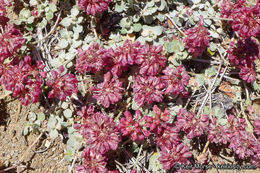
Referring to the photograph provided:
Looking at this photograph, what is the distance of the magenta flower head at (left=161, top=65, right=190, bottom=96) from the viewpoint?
10.3ft

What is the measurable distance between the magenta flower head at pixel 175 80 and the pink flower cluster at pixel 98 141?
809 mm

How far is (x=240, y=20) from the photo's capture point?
3090 millimetres

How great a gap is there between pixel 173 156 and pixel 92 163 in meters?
0.93

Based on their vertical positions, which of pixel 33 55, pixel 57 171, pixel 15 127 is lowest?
pixel 57 171

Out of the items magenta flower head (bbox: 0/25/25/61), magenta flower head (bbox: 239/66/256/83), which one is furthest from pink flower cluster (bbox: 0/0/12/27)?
magenta flower head (bbox: 239/66/256/83)

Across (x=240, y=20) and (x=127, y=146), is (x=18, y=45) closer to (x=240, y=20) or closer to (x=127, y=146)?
(x=127, y=146)

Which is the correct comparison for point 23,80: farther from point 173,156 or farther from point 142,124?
point 173,156

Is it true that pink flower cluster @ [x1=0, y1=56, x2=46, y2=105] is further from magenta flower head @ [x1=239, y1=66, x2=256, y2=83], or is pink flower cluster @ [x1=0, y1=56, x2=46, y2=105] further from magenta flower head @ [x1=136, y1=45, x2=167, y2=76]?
magenta flower head @ [x1=239, y1=66, x2=256, y2=83]

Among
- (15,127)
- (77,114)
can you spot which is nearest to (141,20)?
(77,114)

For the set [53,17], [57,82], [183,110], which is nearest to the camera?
[57,82]

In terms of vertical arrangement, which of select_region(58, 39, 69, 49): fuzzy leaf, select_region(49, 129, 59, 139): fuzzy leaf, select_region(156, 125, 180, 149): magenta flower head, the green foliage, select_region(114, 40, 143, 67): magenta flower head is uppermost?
select_region(58, 39, 69, 49): fuzzy leaf

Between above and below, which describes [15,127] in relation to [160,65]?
below

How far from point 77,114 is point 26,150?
84 centimetres

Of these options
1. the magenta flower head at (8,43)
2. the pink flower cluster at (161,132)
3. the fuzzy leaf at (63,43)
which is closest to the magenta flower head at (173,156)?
the pink flower cluster at (161,132)
